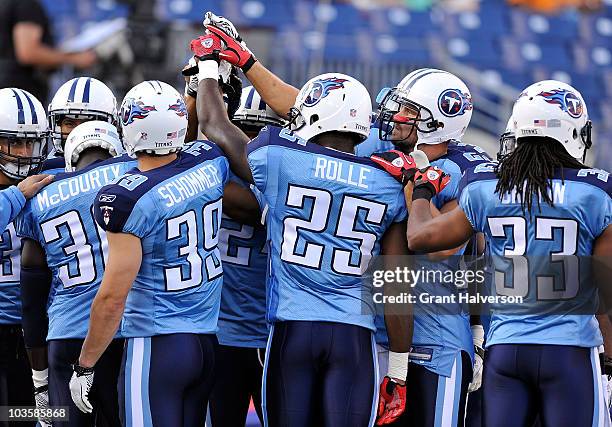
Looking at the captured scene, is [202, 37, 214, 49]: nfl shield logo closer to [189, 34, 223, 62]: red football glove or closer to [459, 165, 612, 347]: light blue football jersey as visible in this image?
[189, 34, 223, 62]: red football glove

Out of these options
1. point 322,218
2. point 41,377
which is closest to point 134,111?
point 322,218

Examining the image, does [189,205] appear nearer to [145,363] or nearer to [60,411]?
[145,363]

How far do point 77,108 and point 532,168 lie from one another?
2.31 meters

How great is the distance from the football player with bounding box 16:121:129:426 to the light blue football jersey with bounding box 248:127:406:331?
2.20 feet

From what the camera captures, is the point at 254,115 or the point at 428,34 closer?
the point at 254,115

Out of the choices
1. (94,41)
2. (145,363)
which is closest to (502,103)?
(94,41)

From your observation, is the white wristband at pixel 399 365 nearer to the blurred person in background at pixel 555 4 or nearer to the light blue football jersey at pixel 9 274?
the light blue football jersey at pixel 9 274

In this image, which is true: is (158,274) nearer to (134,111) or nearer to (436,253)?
(134,111)

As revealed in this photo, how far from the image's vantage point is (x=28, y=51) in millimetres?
8320

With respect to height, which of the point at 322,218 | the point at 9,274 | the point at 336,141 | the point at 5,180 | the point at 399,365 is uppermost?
the point at 336,141

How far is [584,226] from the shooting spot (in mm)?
4027

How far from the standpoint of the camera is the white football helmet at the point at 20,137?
16.2ft

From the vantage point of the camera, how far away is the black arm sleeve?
4.70m

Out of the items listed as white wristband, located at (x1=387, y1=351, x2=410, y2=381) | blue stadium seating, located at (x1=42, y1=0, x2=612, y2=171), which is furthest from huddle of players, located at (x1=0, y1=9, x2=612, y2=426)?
blue stadium seating, located at (x1=42, y1=0, x2=612, y2=171)
